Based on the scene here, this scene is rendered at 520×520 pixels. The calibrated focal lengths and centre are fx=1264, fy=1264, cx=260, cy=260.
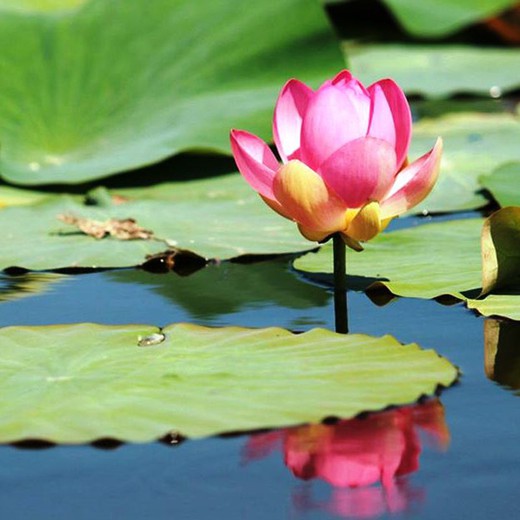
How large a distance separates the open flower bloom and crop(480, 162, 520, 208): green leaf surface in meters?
0.54

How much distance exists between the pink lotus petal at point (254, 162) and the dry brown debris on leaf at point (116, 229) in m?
0.47

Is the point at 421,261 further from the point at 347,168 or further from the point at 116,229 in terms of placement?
the point at 116,229

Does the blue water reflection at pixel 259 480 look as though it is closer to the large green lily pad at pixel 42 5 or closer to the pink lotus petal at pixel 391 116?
the pink lotus petal at pixel 391 116

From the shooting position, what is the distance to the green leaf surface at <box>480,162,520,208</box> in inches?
85.0

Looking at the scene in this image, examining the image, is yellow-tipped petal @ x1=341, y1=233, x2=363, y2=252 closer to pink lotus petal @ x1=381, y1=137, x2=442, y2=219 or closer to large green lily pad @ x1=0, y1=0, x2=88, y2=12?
pink lotus petal @ x1=381, y1=137, x2=442, y2=219

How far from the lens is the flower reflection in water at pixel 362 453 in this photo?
3.74ft

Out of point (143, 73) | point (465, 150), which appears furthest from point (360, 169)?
point (143, 73)

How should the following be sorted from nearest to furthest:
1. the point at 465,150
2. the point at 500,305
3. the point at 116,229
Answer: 1. the point at 500,305
2. the point at 116,229
3. the point at 465,150

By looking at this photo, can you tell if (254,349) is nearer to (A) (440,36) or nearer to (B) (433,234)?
(B) (433,234)

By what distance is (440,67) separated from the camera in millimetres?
4008

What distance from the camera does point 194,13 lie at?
2996 mm

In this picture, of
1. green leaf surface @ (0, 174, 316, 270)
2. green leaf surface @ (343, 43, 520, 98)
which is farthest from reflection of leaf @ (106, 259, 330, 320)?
green leaf surface @ (343, 43, 520, 98)

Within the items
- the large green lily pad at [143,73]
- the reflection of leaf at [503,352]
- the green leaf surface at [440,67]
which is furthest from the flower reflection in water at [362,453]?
the green leaf surface at [440,67]

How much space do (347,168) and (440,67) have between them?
2540 mm
